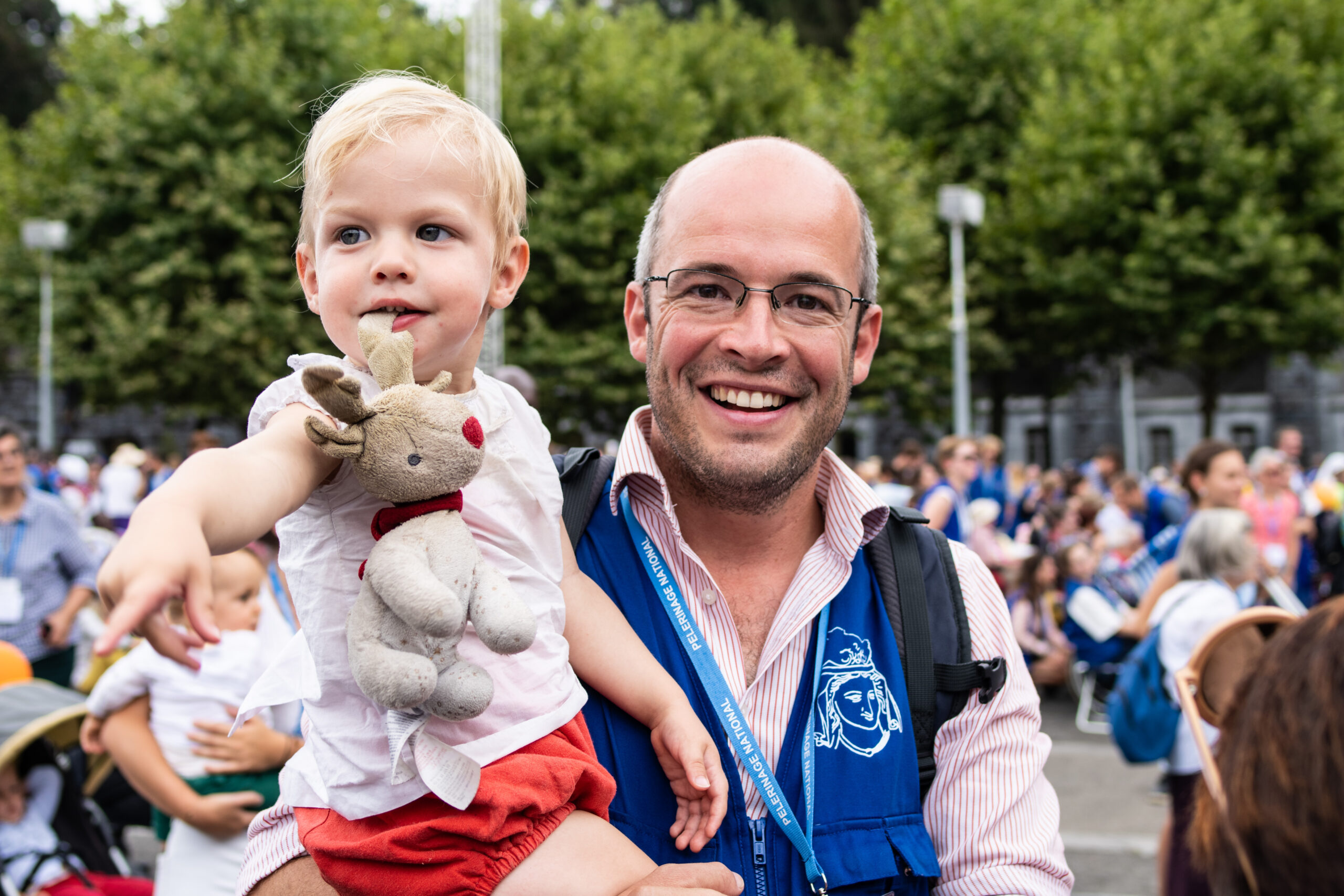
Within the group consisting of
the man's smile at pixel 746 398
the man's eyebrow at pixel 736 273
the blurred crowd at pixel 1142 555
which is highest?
the man's eyebrow at pixel 736 273

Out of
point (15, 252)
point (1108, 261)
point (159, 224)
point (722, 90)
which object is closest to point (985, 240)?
point (1108, 261)

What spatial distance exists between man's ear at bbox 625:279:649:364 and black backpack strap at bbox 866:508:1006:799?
2.00ft

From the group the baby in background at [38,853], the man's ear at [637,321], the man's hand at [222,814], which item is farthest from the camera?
the baby in background at [38,853]

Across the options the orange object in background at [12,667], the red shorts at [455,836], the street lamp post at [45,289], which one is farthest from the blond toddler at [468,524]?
the street lamp post at [45,289]

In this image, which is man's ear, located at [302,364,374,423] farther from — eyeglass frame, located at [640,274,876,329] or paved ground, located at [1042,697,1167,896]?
paved ground, located at [1042,697,1167,896]

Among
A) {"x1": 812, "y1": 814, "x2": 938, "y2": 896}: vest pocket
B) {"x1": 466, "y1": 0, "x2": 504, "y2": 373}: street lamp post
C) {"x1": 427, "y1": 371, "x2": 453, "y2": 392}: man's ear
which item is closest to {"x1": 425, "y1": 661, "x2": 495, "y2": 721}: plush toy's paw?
{"x1": 427, "y1": 371, "x2": 453, "y2": 392}: man's ear

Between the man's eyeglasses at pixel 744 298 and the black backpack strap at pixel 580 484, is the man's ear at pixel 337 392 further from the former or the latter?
the man's eyeglasses at pixel 744 298

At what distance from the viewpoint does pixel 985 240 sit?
78.9 feet

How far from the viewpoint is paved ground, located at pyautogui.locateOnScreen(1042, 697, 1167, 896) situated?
6156 mm

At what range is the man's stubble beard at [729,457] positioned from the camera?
6.95 ft

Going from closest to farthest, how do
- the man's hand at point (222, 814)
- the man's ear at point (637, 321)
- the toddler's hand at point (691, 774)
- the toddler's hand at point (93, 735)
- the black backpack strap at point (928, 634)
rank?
1. the toddler's hand at point (691, 774)
2. the black backpack strap at point (928, 634)
3. the man's ear at point (637, 321)
4. the man's hand at point (222, 814)
5. the toddler's hand at point (93, 735)

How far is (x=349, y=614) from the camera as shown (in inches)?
57.3

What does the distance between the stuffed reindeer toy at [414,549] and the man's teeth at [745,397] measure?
0.75m

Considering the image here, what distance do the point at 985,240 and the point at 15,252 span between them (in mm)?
19431
